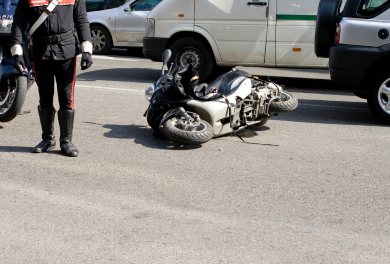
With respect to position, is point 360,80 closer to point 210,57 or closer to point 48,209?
point 210,57

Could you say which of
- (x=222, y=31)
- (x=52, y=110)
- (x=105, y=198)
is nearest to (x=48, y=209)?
(x=105, y=198)

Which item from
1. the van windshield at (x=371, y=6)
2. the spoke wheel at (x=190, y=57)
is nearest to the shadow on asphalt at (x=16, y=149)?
the van windshield at (x=371, y=6)

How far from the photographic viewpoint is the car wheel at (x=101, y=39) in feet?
46.2

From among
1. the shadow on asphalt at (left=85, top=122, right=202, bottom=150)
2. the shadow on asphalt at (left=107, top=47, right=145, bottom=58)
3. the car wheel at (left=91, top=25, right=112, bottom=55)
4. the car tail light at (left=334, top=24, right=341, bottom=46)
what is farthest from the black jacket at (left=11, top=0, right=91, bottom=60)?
the shadow on asphalt at (left=107, top=47, right=145, bottom=58)

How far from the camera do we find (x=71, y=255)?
10.1 feet

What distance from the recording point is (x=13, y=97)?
605cm

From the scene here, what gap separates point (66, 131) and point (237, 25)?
512cm

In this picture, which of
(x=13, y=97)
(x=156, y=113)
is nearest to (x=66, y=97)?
(x=156, y=113)

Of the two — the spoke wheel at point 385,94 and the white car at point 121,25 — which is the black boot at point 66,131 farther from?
the white car at point 121,25

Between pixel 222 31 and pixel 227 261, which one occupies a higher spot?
pixel 222 31

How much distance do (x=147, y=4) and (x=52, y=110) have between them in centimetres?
916

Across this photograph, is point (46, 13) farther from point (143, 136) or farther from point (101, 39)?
point (101, 39)

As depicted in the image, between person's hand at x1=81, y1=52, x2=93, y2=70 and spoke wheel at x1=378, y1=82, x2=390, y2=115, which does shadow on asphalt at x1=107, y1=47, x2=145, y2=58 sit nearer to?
spoke wheel at x1=378, y1=82, x2=390, y2=115

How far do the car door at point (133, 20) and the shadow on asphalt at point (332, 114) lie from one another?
21.5ft
